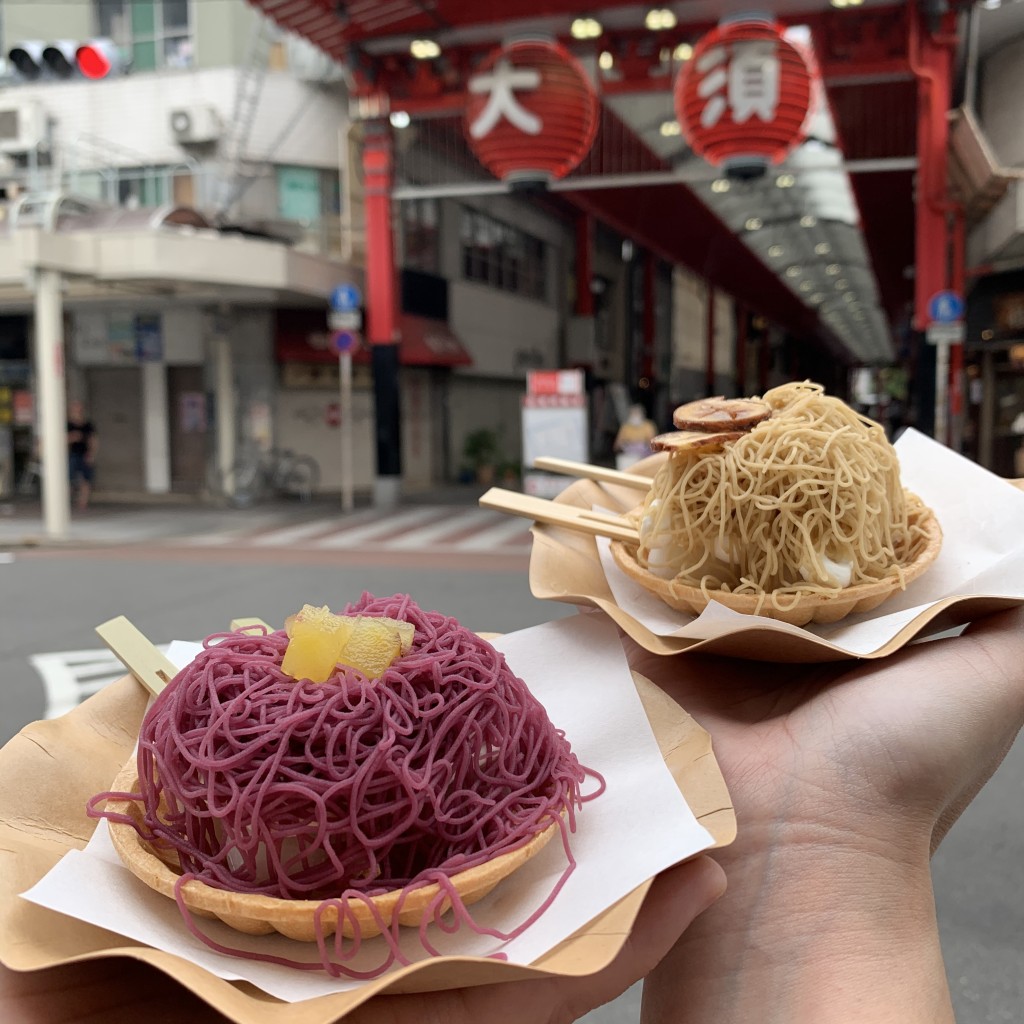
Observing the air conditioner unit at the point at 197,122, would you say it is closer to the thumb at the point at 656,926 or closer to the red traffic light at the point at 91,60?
the red traffic light at the point at 91,60

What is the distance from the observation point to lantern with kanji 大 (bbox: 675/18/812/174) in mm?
8266

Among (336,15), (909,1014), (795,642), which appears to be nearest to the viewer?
(909,1014)

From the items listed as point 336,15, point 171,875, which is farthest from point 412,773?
point 336,15

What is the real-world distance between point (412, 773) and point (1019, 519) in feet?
4.67

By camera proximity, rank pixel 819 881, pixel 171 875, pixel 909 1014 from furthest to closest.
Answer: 1. pixel 819 881
2. pixel 909 1014
3. pixel 171 875

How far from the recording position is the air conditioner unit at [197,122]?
17.9 meters

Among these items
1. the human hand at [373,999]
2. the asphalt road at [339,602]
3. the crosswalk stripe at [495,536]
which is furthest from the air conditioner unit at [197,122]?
the human hand at [373,999]

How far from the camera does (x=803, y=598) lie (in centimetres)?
177

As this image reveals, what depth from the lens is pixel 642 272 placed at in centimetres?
3055

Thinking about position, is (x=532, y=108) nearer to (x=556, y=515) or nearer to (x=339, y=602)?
(x=339, y=602)

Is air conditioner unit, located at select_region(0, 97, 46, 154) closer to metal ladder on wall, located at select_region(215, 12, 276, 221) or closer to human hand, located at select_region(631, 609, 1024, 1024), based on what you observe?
metal ladder on wall, located at select_region(215, 12, 276, 221)

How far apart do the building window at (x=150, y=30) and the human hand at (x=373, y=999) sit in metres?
21.2

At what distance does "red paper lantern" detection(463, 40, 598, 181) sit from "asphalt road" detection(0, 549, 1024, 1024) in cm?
422

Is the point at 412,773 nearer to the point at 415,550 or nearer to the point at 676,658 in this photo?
the point at 676,658
